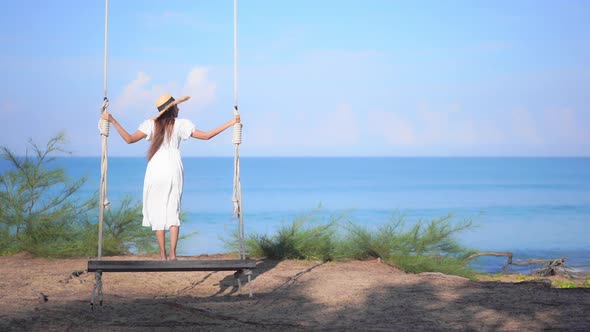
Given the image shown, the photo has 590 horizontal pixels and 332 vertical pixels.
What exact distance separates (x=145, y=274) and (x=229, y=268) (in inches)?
82.6

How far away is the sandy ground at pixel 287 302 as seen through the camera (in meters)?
6.02

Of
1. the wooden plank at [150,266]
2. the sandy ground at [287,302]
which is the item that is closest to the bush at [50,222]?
the sandy ground at [287,302]

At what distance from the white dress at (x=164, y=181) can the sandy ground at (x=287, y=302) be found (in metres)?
0.72

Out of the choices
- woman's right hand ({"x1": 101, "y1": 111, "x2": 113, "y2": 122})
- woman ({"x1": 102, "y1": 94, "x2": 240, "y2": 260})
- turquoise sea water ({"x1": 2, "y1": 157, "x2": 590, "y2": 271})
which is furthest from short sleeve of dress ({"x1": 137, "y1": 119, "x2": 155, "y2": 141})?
turquoise sea water ({"x1": 2, "y1": 157, "x2": 590, "y2": 271})

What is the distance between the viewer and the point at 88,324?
6020 millimetres

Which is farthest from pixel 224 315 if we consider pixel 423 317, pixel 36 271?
pixel 36 271

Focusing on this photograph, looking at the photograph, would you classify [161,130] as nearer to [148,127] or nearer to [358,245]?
[148,127]

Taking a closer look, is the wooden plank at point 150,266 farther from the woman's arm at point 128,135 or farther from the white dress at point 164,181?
the woman's arm at point 128,135

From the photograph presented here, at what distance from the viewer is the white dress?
294 inches

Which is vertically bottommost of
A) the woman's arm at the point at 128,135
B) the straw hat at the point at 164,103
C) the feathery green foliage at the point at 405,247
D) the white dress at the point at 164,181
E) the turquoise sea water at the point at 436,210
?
the turquoise sea water at the point at 436,210

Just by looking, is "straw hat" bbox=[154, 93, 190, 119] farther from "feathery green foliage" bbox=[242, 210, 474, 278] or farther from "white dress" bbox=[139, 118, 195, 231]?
"feathery green foliage" bbox=[242, 210, 474, 278]

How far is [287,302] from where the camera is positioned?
6965 millimetres

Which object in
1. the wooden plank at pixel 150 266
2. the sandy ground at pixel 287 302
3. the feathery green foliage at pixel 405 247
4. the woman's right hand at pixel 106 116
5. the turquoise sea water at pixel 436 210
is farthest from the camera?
the turquoise sea water at pixel 436 210

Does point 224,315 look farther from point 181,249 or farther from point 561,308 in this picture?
point 181,249
